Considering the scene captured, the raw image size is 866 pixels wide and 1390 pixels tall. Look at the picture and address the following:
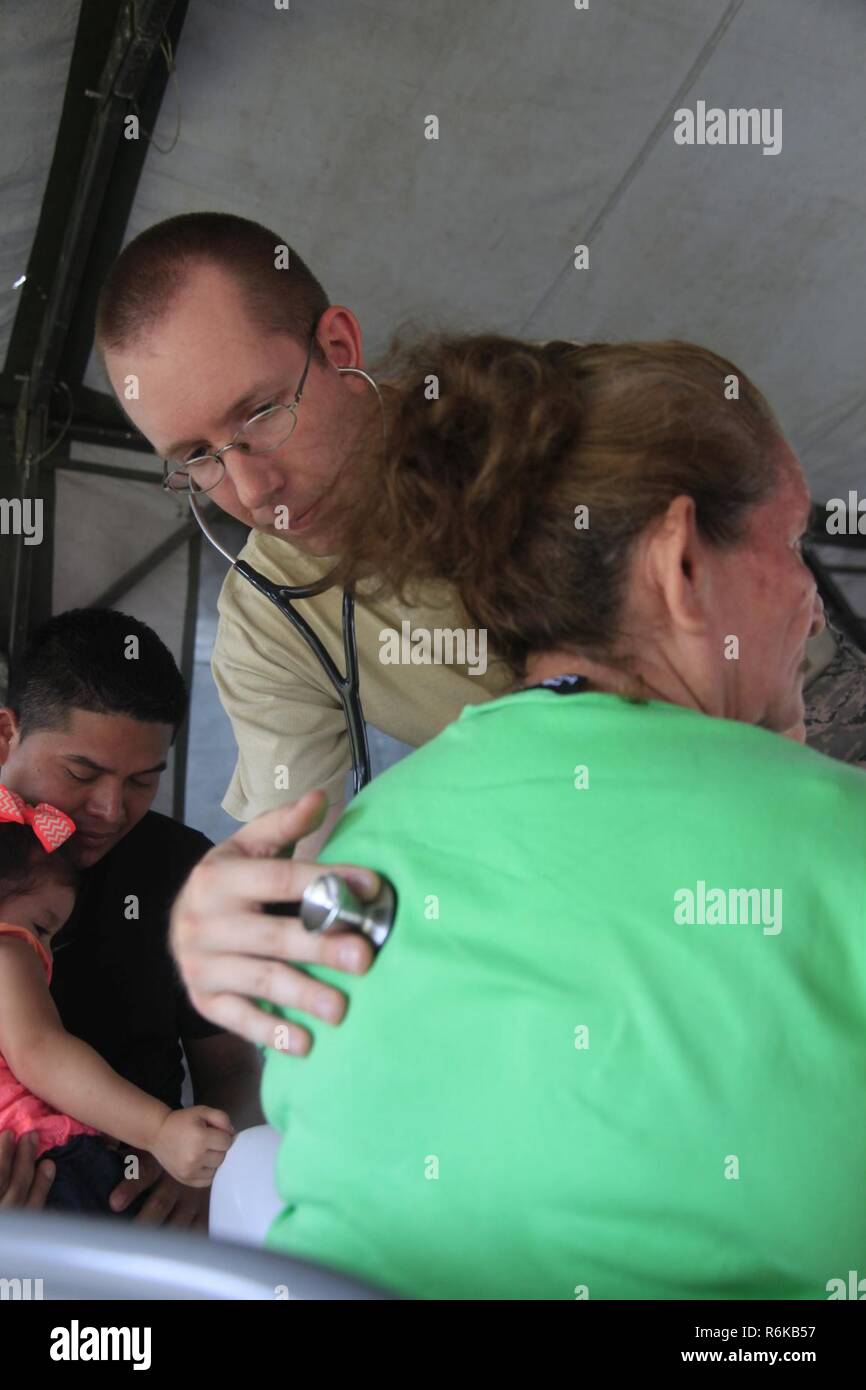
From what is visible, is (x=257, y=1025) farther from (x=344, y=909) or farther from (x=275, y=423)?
(x=275, y=423)

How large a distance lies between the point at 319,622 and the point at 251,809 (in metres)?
0.30

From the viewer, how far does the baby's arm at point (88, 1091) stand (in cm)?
163

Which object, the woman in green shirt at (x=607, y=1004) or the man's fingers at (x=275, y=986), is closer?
the woman in green shirt at (x=607, y=1004)

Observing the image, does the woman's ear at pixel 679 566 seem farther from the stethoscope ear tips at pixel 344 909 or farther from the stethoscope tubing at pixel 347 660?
the stethoscope tubing at pixel 347 660

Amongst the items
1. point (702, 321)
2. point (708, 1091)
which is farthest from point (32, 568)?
point (708, 1091)

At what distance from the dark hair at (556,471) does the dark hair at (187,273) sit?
73 cm

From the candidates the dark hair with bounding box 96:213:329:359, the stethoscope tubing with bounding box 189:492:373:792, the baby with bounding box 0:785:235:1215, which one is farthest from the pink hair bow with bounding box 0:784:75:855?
the dark hair with bounding box 96:213:329:359

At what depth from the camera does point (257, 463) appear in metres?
1.57

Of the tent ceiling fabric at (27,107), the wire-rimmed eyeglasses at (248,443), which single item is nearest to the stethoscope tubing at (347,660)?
the wire-rimmed eyeglasses at (248,443)

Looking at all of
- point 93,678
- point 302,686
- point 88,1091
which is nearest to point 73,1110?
point 88,1091

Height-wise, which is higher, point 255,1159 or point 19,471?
point 19,471

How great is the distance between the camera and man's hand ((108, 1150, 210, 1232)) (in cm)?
170

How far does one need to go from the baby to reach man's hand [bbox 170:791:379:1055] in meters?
0.81
